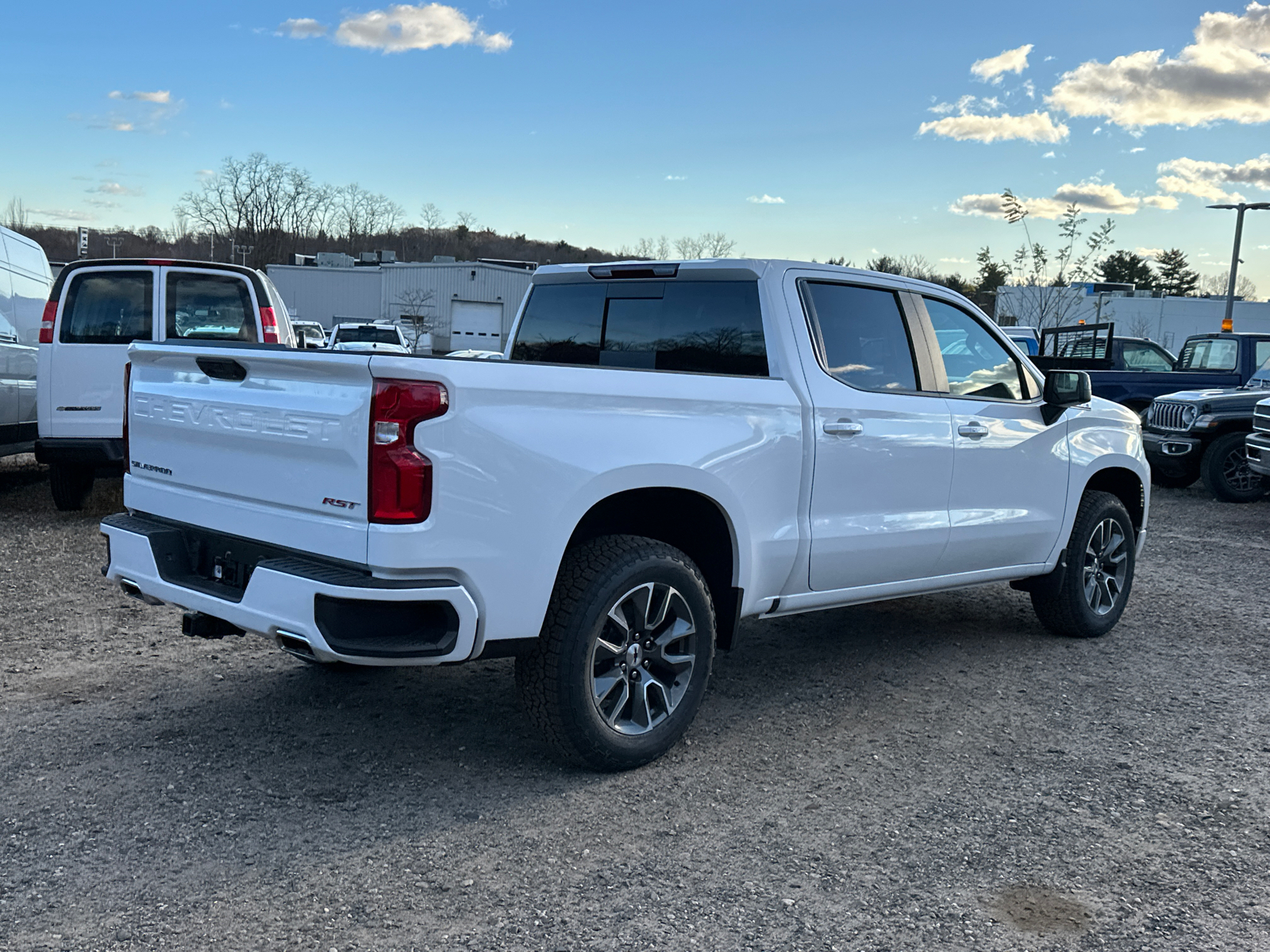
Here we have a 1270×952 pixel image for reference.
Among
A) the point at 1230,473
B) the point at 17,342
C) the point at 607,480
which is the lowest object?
the point at 1230,473

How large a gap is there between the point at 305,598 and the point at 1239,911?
9.60ft

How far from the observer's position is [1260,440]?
12219 millimetres

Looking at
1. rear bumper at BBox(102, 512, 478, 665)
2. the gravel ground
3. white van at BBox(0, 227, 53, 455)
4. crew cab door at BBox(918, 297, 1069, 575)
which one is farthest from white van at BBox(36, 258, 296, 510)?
rear bumper at BBox(102, 512, 478, 665)

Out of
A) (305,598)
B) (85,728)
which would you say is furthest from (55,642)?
(305,598)

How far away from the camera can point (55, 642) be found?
5.80 metres

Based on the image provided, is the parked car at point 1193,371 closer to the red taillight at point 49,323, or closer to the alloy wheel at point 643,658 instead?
the red taillight at point 49,323

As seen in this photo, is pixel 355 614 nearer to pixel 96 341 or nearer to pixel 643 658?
pixel 643 658

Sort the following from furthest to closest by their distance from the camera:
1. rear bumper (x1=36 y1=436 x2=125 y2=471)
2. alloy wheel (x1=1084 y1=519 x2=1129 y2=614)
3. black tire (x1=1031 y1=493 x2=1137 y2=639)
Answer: rear bumper (x1=36 y1=436 x2=125 y2=471) < alloy wheel (x1=1084 y1=519 x2=1129 y2=614) < black tire (x1=1031 y1=493 x2=1137 y2=639)

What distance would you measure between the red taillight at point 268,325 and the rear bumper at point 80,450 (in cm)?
145

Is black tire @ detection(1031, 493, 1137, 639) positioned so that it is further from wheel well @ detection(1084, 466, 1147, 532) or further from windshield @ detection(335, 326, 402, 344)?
windshield @ detection(335, 326, 402, 344)

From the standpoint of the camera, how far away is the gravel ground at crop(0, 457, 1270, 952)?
126 inches

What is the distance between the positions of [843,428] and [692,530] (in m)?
0.78

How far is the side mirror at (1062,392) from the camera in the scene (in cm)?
584

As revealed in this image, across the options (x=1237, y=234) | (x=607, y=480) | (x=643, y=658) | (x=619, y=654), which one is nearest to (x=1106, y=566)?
(x=643, y=658)
